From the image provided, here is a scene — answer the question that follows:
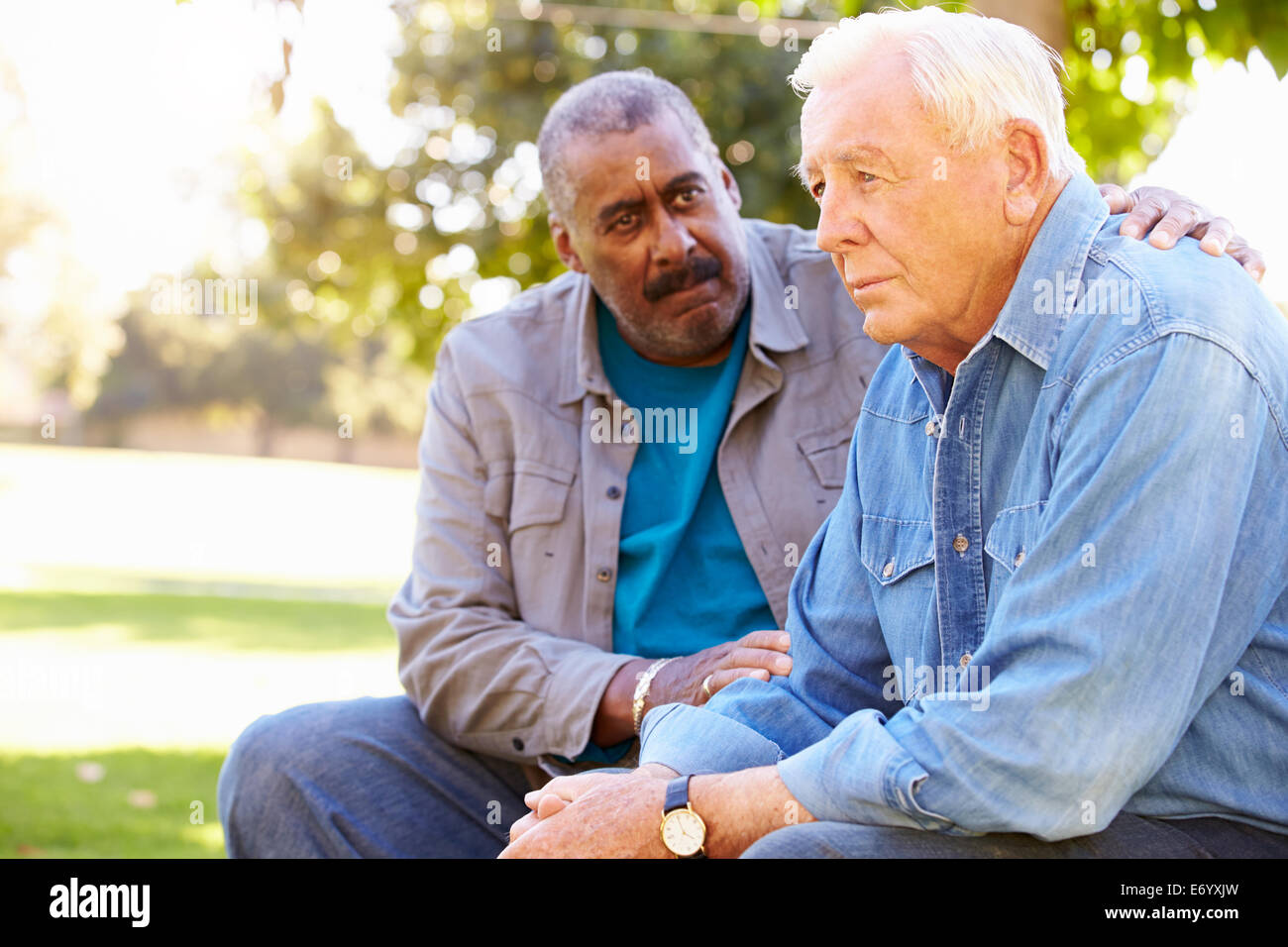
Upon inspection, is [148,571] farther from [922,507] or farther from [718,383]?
→ [922,507]

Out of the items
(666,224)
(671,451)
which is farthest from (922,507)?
(666,224)

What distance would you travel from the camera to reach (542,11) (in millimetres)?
10055

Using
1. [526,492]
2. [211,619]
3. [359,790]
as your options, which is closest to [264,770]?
[359,790]

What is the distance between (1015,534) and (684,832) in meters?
0.66

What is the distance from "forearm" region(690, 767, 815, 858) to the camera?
6.35ft

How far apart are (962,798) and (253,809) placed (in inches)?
74.7

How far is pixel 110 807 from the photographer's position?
5.61 m

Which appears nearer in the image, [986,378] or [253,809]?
[986,378]

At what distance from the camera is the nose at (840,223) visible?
81.4 inches

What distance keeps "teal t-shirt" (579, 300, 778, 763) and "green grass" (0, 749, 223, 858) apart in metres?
1.65

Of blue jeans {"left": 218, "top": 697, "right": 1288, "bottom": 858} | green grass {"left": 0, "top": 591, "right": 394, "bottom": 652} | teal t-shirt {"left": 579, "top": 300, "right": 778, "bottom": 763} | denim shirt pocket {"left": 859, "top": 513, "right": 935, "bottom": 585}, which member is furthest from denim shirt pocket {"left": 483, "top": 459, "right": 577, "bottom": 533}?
green grass {"left": 0, "top": 591, "right": 394, "bottom": 652}

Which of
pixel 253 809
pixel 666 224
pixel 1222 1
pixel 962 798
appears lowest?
pixel 253 809

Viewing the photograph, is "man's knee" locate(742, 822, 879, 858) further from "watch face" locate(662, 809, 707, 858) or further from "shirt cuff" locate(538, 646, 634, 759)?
"shirt cuff" locate(538, 646, 634, 759)

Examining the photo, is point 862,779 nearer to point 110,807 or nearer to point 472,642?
point 472,642
